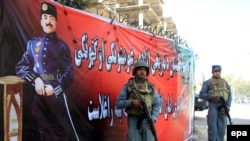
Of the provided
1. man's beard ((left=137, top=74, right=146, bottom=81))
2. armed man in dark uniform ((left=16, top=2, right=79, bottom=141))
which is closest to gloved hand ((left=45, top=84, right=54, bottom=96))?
armed man in dark uniform ((left=16, top=2, right=79, bottom=141))

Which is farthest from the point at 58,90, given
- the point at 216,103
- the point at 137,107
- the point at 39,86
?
the point at 216,103

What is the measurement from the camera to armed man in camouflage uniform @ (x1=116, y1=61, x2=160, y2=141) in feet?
12.4

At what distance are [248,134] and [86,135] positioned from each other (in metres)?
1.80

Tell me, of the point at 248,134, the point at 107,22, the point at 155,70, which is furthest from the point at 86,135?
the point at 155,70

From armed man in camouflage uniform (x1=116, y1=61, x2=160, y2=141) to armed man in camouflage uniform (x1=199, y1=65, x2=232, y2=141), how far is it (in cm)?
245

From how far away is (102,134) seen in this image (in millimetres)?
4074

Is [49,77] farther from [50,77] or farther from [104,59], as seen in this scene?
[104,59]

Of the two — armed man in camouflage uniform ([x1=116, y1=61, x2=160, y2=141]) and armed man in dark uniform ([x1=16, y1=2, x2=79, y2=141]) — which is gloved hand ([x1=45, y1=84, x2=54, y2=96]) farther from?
armed man in camouflage uniform ([x1=116, y1=61, x2=160, y2=141])

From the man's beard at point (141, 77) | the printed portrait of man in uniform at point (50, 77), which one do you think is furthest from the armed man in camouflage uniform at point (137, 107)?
the printed portrait of man in uniform at point (50, 77)

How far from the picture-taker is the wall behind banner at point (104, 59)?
3.41 metres

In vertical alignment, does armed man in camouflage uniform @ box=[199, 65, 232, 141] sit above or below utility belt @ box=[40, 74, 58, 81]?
below

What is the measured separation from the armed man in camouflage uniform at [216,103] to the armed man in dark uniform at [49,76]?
130 inches

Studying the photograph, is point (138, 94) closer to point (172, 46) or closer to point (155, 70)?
point (155, 70)

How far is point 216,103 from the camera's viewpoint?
598cm
